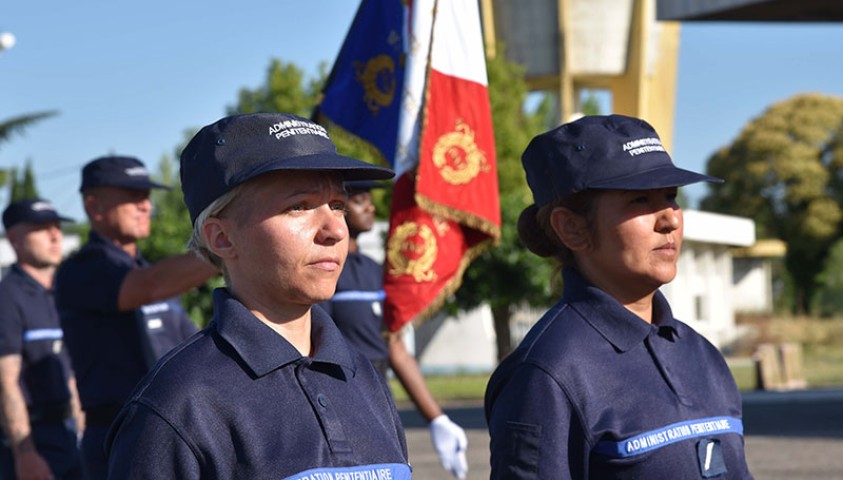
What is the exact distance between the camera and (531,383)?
3.46 metres

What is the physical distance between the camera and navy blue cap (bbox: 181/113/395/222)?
283 centimetres

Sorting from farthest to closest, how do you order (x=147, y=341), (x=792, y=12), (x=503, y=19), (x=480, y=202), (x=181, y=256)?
(x=503, y=19) → (x=792, y=12) → (x=480, y=202) → (x=147, y=341) → (x=181, y=256)

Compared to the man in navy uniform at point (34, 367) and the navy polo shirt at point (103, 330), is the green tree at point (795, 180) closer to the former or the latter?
the man in navy uniform at point (34, 367)

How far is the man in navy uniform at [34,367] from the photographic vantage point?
7551 millimetres

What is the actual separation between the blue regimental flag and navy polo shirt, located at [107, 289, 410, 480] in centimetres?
422

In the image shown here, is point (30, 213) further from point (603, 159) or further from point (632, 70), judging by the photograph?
point (632, 70)

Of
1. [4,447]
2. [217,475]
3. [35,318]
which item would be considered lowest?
[4,447]

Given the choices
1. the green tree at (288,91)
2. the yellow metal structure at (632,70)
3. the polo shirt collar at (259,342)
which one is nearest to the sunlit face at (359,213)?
the polo shirt collar at (259,342)

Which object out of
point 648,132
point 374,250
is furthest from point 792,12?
point 374,250

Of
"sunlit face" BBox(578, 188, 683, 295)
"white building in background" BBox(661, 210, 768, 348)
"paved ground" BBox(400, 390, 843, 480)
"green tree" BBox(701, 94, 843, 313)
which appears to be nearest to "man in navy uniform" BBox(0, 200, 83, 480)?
"sunlit face" BBox(578, 188, 683, 295)

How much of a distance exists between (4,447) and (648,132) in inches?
205

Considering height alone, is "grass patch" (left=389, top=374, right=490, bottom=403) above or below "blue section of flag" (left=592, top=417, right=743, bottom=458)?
below

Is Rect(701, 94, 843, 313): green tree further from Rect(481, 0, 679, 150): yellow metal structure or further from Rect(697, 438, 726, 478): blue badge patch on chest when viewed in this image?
Rect(697, 438, 726, 478): blue badge patch on chest

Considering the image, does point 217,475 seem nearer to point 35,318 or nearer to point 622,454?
point 622,454
